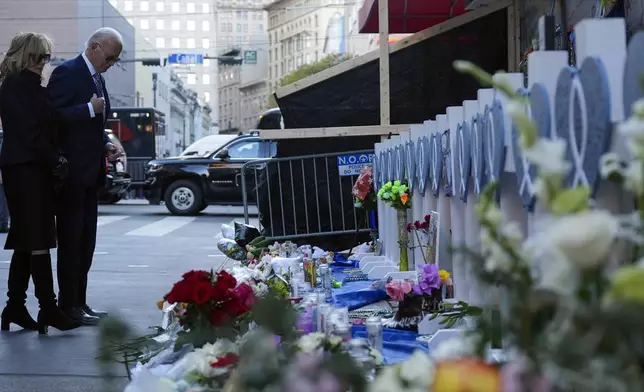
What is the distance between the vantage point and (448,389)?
4.42 feet

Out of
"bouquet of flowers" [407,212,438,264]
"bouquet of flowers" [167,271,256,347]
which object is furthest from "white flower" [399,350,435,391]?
"bouquet of flowers" [407,212,438,264]

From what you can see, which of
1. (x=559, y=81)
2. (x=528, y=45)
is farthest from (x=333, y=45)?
(x=559, y=81)

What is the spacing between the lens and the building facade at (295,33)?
115506 mm

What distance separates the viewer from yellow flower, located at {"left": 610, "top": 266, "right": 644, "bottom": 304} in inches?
51.4

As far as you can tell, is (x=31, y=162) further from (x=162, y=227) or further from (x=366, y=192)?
(x=162, y=227)

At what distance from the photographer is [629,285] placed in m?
1.32

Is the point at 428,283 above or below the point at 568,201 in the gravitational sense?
below

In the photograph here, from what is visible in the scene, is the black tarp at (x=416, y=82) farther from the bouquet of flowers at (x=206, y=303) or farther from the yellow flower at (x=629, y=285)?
the yellow flower at (x=629, y=285)

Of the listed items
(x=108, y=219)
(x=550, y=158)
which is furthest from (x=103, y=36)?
(x=108, y=219)

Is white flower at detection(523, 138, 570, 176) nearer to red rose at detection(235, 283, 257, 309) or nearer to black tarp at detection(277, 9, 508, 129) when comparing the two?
red rose at detection(235, 283, 257, 309)

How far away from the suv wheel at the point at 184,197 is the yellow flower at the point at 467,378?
1820 cm

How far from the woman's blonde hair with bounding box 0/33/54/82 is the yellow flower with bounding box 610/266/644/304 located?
15.9 feet

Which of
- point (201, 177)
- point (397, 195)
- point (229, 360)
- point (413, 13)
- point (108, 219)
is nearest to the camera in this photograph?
point (229, 360)

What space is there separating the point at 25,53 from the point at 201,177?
44.8ft
